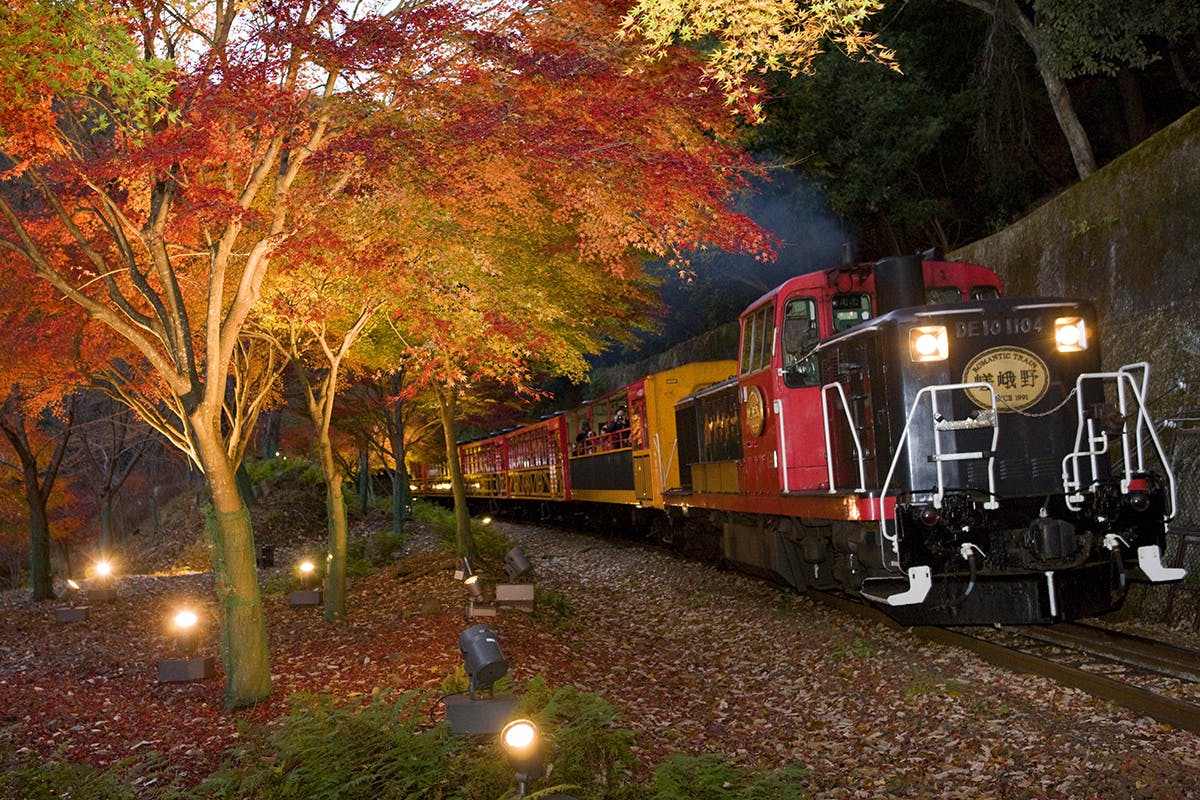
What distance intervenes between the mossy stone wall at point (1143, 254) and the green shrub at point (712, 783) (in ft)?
25.2

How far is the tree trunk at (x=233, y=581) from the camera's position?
7.79 metres

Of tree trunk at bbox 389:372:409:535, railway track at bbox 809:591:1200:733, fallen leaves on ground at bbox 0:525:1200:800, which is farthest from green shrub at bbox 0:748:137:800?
tree trunk at bbox 389:372:409:535

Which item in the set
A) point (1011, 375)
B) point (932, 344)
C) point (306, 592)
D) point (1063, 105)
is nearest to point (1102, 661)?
point (1011, 375)

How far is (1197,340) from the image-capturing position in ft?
36.0

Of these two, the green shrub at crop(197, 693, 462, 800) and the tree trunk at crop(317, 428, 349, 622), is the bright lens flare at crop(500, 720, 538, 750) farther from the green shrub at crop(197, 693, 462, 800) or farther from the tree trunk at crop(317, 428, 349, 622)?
the tree trunk at crop(317, 428, 349, 622)

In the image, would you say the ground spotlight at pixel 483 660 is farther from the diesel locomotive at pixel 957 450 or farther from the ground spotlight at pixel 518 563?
the ground spotlight at pixel 518 563

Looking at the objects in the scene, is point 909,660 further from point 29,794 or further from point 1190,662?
point 29,794

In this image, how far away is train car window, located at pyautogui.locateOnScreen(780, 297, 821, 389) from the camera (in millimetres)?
9836

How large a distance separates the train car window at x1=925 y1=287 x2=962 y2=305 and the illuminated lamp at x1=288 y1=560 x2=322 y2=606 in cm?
869

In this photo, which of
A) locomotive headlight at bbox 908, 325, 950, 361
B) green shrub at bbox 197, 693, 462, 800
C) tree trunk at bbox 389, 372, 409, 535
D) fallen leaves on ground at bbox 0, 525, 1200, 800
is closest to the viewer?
green shrub at bbox 197, 693, 462, 800

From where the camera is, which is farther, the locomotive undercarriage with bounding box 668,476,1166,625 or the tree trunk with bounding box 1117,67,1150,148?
the tree trunk with bounding box 1117,67,1150,148

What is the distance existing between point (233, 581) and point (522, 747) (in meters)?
4.02

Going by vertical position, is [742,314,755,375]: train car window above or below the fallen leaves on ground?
above

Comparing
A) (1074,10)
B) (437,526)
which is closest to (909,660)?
(1074,10)
